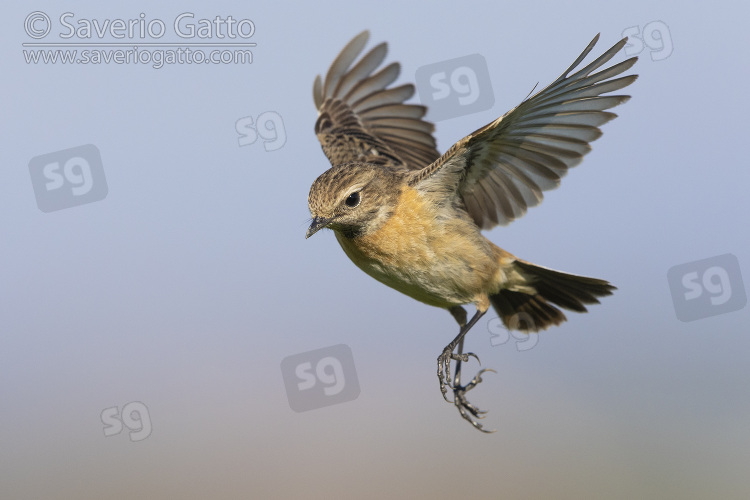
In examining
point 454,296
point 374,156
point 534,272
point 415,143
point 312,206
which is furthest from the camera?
point 415,143

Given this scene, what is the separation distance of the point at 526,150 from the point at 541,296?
155 centimetres

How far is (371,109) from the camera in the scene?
8.95 metres

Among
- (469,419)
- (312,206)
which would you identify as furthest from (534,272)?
(312,206)

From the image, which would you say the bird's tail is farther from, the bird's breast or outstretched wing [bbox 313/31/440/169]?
outstretched wing [bbox 313/31/440/169]

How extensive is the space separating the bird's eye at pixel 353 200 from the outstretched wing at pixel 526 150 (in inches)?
20.1

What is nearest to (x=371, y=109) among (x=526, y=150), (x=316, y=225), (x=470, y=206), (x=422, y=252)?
(x=470, y=206)

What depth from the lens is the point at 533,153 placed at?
6129 millimetres

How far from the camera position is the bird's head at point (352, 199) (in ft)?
19.0

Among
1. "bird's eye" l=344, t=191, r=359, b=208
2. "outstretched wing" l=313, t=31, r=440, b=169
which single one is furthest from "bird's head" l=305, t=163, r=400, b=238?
"outstretched wing" l=313, t=31, r=440, b=169

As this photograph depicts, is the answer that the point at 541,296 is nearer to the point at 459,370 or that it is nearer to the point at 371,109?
the point at 459,370

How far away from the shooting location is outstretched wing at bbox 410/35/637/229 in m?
5.43

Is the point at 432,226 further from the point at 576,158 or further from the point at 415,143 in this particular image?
the point at 415,143

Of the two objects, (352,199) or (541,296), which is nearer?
(352,199)

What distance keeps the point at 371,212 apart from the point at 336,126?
2936 mm
